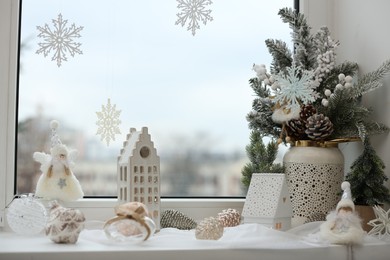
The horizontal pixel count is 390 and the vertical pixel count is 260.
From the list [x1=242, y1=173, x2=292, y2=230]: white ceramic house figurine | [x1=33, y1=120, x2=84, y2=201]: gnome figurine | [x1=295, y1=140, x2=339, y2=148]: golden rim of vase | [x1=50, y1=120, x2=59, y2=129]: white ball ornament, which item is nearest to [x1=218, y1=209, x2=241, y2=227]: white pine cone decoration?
[x1=242, y1=173, x2=292, y2=230]: white ceramic house figurine

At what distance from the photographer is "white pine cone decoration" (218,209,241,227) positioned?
1666mm

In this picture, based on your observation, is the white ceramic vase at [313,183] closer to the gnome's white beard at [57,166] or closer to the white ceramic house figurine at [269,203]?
the white ceramic house figurine at [269,203]

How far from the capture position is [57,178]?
5.21ft

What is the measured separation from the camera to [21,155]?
1.77 metres

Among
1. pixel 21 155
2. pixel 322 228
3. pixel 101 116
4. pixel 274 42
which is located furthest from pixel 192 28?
pixel 322 228

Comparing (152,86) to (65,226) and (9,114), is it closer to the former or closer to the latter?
(9,114)

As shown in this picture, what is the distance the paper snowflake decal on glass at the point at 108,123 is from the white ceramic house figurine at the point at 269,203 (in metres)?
0.41

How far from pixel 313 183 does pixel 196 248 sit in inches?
18.6

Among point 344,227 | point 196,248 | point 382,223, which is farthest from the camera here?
point 382,223

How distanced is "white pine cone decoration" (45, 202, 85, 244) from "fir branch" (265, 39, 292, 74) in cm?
73

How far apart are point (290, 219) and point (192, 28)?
0.61 meters

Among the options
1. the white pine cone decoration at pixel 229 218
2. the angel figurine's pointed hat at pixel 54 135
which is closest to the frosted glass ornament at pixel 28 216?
the angel figurine's pointed hat at pixel 54 135

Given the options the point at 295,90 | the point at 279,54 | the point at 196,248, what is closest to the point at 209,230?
the point at 196,248

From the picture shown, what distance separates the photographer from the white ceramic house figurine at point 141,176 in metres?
1.58
